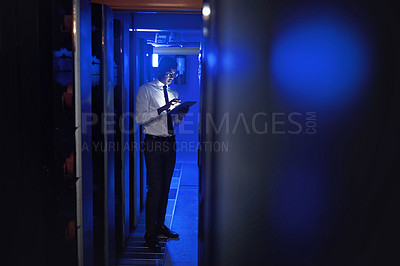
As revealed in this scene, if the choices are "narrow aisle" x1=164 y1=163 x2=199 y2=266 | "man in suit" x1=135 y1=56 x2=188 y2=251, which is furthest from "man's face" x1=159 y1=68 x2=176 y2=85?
"narrow aisle" x1=164 y1=163 x2=199 y2=266

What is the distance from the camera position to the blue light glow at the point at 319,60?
0.56 metres

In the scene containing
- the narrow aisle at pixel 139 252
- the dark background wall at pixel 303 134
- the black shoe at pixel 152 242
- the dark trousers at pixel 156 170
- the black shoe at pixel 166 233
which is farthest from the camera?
the black shoe at pixel 166 233

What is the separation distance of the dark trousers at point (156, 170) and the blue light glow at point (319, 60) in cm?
266

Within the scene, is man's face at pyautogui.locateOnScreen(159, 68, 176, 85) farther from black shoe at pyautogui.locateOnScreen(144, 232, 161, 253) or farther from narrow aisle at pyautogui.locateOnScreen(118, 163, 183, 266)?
narrow aisle at pyautogui.locateOnScreen(118, 163, 183, 266)

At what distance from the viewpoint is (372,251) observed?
60 centimetres

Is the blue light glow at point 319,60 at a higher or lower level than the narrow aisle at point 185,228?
higher

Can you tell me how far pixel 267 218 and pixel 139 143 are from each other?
3.56 m

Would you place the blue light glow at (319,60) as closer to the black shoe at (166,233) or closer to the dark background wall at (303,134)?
the dark background wall at (303,134)

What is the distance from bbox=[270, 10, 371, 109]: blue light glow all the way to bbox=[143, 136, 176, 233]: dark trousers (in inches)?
105

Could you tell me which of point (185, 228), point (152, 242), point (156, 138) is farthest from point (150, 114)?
point (185, 228)

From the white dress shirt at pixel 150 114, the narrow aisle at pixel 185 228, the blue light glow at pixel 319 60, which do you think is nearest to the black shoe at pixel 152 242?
the narrow aisle at pixel 185 228

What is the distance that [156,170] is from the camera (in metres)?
3.20

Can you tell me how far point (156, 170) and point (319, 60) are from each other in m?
2.73

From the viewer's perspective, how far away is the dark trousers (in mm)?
3186
